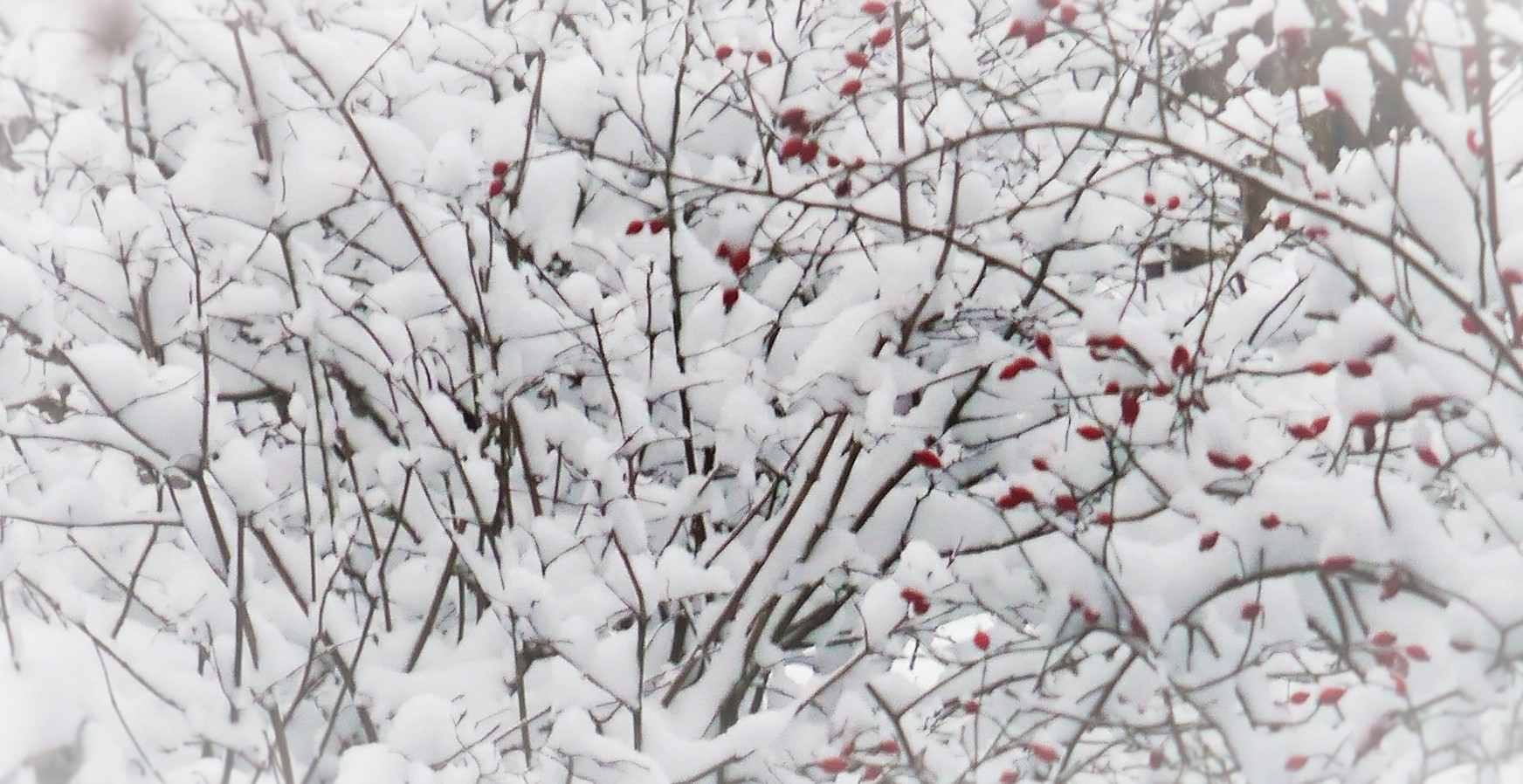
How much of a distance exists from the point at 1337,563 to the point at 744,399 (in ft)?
3.79

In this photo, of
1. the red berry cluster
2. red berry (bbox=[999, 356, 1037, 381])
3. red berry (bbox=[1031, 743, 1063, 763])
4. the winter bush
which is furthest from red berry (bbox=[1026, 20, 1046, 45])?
red berry (bbox=[1031, 743, 1063, 763])

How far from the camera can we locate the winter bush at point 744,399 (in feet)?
6.68

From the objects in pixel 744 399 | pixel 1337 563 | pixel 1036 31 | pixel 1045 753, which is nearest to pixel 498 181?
pixel 744 399

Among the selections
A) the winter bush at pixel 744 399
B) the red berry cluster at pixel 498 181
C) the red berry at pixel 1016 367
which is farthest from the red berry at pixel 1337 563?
the red berry cluster at pixel 498 181

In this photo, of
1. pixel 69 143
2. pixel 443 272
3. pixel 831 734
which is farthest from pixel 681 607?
pixel 69 143

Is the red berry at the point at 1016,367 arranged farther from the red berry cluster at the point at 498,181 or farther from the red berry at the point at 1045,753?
the red berry cluster at the point at 498,181

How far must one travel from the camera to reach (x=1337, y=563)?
79.2 inches

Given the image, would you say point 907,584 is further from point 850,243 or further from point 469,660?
point 469,660

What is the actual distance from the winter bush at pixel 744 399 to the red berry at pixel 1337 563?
0.01m

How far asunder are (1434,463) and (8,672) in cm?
233

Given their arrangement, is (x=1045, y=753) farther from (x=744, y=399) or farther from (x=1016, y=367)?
(x=744, y=399)

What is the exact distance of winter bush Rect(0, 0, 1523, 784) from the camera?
204 centimetres

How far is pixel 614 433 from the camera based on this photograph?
9.11 feet

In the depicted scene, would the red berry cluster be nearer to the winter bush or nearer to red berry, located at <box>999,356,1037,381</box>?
the winter bush
